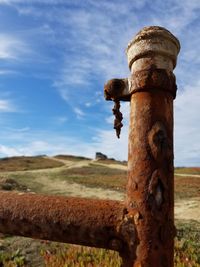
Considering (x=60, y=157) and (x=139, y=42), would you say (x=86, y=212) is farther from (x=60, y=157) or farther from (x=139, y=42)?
(x=60, y=157)

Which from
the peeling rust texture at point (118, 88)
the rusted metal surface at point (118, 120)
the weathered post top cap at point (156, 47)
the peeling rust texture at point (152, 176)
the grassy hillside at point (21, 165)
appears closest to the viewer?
the peeling rust texture at point (152, 176)

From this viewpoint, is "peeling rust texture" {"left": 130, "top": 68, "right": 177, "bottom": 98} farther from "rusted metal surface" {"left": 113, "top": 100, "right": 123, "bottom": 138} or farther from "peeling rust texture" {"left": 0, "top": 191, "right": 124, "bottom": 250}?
"peeling rust texture" {"left": 0, "top": 191, "right": 124, "bottom": 250}

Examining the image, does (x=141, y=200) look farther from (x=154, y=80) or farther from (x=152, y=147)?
(x=154, y=80)

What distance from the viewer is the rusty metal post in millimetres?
1791

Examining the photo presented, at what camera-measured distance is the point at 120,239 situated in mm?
1842

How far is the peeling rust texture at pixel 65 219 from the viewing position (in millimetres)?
1853

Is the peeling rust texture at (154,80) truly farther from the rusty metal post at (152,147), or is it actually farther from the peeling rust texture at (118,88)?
the peeling rust texture at (118,88)

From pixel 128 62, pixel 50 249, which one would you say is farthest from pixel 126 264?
pixel 50 249

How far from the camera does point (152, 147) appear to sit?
1851 millimetres

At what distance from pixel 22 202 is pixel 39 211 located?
137 millimetres

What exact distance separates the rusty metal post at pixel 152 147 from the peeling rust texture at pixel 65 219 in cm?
11

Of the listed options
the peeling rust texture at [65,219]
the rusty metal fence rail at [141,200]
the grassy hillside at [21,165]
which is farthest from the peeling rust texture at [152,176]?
the grassy hillside at [21,165]

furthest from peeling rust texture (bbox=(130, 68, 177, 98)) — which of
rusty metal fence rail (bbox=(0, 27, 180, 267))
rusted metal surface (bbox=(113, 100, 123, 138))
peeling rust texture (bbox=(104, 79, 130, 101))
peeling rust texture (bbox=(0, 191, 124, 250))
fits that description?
peeling rust texture (bbox=(0, 191, 124, 250))

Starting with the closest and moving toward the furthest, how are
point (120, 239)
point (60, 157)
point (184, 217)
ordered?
point (120, 239) → point (184, 217) → point (60, 157)
